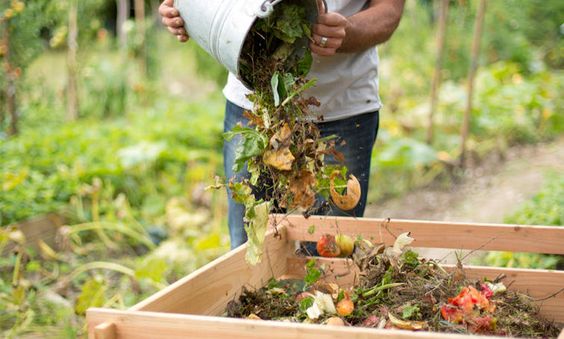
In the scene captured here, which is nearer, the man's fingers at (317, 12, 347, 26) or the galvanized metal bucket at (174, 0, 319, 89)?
the galvanized metal bucket at (174, 0, 319, 89)

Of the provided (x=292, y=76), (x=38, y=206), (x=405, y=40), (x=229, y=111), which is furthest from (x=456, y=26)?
(x=292, y=76)

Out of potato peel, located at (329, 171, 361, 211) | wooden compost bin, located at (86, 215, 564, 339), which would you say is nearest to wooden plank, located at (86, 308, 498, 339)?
wooden compost bin, located at (86, 215, 564, 339)

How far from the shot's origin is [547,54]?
8531mm

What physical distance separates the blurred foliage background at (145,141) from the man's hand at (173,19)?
1311 mm

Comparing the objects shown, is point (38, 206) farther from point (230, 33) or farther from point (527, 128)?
point (527, 128)

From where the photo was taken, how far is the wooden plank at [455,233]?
6.65 feet

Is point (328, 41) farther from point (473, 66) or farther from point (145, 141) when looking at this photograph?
point (473, 66)

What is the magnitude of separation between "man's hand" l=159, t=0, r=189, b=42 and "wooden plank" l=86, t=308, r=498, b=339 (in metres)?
0.95

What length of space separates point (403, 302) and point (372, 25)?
855 millimetres

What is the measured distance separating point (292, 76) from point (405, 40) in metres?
6.03

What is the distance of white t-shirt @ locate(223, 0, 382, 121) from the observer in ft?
7.63

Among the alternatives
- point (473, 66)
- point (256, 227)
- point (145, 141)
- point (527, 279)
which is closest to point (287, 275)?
point (256, 227)

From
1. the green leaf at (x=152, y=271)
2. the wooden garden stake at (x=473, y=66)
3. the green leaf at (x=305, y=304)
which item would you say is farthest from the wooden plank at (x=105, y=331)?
the wooden garden stake at (x=473, y=66)

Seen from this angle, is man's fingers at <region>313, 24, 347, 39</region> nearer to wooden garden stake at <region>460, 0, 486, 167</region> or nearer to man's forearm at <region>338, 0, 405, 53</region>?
man's forearm at <region>338, 0, 405, 53</region>
